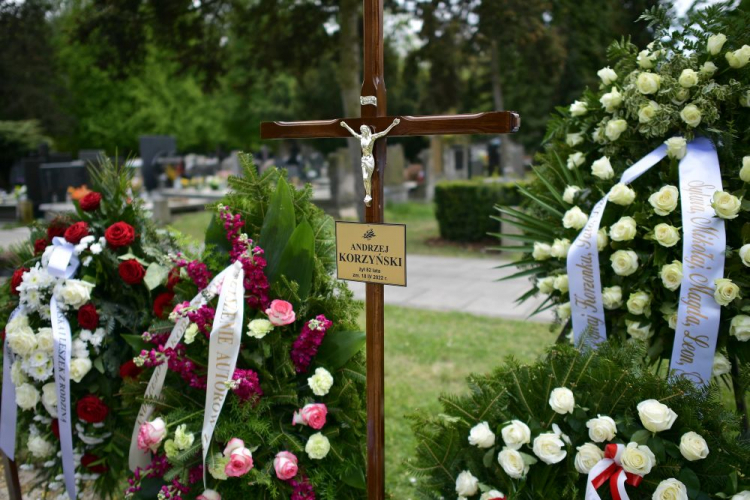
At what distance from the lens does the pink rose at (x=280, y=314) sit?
2357 mm

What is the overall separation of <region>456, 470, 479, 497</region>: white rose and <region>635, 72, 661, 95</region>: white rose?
63.8 inches

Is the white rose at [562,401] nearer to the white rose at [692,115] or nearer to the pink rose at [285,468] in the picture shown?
the pink rose at [285,468]

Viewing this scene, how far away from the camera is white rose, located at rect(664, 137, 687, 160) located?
2434 millimetres

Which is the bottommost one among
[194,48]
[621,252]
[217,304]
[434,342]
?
[434,342]

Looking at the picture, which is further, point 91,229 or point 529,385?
point 91,229

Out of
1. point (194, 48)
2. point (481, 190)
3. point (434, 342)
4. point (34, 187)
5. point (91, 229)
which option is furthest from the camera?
point (34, 187)

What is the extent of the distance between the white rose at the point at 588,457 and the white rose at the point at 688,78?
1428 mm

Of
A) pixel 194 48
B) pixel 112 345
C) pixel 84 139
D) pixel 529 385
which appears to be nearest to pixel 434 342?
pixel 112 345

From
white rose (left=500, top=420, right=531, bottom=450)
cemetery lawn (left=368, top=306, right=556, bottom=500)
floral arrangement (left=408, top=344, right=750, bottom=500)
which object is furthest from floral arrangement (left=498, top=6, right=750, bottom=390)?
cemetery lawn (left=368, top=306, right=556, bottom=500)

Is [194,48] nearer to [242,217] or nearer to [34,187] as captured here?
[34,187]

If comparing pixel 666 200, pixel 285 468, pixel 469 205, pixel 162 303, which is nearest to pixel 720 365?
pixel 666 200

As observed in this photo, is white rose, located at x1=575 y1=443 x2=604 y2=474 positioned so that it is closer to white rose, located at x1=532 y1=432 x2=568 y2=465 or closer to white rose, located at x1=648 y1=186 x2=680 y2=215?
white rose, located at x1=532 y1=432 x2=568 y2=465

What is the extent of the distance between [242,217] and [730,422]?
191 cm

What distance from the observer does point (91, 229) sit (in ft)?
10.1
